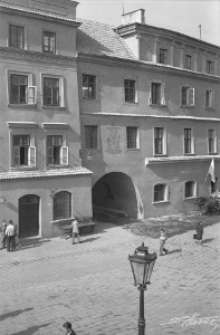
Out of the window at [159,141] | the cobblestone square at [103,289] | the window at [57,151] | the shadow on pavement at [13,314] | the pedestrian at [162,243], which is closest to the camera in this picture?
the cobblestone square at [103,289]

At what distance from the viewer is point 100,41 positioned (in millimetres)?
31984

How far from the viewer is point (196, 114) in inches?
1469

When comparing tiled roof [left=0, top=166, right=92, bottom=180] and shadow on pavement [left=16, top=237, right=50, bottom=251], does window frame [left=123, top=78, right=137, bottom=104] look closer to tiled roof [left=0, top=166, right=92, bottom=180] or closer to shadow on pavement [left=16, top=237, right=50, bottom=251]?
tiled roof [left=0, top=166, right=92, bottom=180]

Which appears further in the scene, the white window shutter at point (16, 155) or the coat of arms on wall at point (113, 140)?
the coat of arms on wall at point (113, 140)

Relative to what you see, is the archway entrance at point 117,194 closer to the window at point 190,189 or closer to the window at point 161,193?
the window at point 161,193

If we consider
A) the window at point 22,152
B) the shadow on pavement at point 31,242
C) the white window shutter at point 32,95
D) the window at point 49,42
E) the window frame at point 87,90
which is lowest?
the shadow on pavement at point 31,242

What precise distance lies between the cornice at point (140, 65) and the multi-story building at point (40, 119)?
185 cm

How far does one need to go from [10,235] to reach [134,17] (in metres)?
20.1

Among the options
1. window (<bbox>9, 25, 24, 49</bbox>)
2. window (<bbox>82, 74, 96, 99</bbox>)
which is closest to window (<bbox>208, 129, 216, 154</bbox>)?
window (<bbox>82, 74, 96, 99</bbox>)

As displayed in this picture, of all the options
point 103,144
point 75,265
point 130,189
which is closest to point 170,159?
point 130,189

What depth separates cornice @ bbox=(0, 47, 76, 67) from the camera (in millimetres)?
25547

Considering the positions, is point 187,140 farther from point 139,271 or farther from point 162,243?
point 139,271

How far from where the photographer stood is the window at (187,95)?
120 ft

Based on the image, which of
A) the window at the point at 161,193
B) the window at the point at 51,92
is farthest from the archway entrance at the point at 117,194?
the window at the point at 51,92
